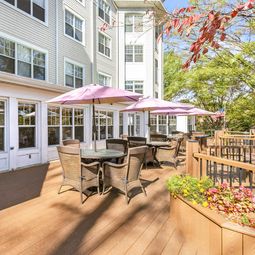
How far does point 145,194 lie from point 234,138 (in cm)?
486

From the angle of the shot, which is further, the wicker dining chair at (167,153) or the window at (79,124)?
the window at (79,124)

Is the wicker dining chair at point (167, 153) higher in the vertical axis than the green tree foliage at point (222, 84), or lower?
lower

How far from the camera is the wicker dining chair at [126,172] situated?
14.5ft

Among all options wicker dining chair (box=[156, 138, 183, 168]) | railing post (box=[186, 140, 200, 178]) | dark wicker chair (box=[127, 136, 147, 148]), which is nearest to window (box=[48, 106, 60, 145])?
dark wicker chair (box=[127, 136, 147, 148])

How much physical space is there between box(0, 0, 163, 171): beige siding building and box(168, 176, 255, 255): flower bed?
9.40ft

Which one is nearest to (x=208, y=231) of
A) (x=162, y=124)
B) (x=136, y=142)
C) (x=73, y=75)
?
(x=136, y=142)

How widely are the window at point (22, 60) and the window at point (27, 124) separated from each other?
1463 millimetres

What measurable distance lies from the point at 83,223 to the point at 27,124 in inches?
228

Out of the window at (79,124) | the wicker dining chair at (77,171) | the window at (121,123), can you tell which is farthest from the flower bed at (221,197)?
the window at (121,123)

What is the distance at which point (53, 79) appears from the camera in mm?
10102

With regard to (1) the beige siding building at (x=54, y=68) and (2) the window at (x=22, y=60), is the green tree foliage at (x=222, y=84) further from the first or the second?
(2) the window at (x=22, y=60)

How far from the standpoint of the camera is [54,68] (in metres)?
10.2

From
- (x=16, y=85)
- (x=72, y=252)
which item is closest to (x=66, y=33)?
(x=16, y=85)

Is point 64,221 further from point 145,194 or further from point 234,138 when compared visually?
point 234,138
